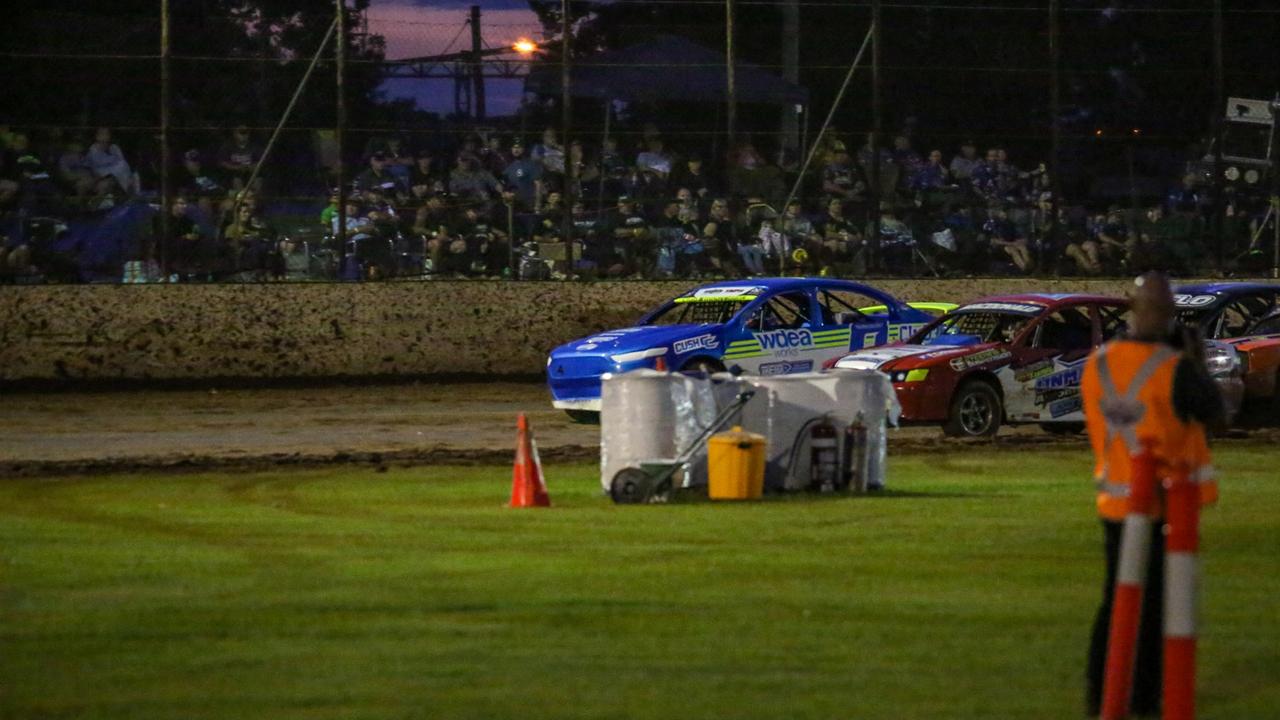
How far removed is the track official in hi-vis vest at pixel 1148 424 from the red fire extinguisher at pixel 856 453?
7404 mm

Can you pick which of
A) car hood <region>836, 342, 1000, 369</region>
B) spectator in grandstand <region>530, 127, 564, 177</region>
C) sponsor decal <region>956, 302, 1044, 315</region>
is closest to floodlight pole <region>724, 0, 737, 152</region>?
spectator in grandstand <region>530, 127, 564, 177</region>

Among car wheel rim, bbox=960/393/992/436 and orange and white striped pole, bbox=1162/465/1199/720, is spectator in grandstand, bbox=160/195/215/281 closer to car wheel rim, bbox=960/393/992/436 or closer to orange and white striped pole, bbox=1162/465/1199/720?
car wheel rim, bbox=960/393/992/436

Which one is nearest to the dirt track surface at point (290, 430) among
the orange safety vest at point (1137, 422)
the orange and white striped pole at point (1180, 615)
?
the orange safety vest at point (1137, 422)

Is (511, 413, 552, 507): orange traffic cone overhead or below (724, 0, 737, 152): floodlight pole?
below

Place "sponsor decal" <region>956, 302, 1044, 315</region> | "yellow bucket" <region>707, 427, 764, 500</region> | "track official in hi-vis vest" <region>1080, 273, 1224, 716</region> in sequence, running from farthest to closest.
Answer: "sponsor decal" <region>956, 302, 1044, 315</region> → "yellow bucket" <region>707, 427, 764, 500</region> → "track official in hi-vis vest" <region>1080, 273, 1224, 716</region>

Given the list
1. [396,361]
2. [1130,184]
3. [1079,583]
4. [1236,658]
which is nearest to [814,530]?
[1079,583]

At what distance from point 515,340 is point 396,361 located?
5.16ft

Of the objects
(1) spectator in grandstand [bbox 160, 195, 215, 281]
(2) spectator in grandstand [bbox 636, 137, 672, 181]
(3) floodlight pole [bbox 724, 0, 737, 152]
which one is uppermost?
(3) floodlight pole [bbox 724, 0, 737, 152]

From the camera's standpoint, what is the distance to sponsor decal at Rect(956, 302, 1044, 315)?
20.0 m

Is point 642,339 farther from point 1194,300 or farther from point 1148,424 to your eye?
point 1148,424

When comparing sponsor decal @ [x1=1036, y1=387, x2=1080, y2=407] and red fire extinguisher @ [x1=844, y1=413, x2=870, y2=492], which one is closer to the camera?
red fire extinguisher @ [x1=844, y1=413, x2=870, y2=492]

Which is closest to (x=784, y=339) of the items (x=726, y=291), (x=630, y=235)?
(x=726, y=291)

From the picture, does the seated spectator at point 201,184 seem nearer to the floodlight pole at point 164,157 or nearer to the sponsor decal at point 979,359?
the floodlight pole at point 164,157

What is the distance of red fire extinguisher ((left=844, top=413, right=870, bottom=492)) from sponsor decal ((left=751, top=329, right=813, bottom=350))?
644cm
